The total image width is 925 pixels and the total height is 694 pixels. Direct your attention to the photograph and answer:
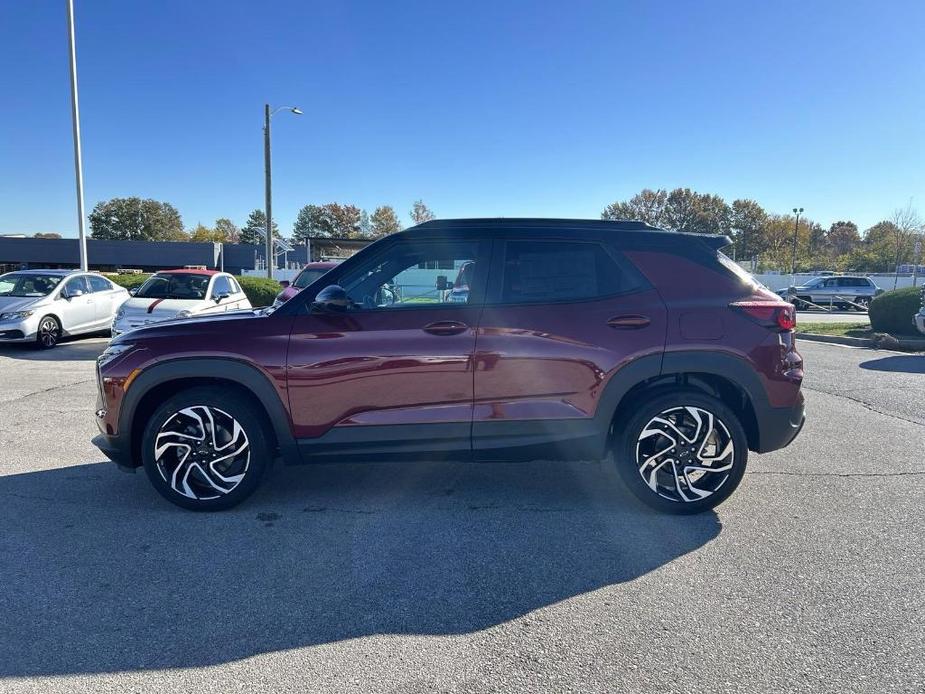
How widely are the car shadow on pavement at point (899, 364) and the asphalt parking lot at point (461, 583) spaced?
6.03 m

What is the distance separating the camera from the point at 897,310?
44.0 feet

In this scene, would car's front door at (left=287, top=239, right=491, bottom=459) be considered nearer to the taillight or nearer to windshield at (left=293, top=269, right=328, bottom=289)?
the taillight

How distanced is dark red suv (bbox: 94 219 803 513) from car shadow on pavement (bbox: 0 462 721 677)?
1.27 feet

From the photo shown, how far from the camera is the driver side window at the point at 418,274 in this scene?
3830 mm

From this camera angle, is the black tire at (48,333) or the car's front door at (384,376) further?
the black tire at (48,333)

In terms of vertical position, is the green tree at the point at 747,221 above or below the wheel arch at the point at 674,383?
above

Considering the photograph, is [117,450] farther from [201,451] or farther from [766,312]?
[766,312]

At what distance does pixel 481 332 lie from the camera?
→ 368 centimetres

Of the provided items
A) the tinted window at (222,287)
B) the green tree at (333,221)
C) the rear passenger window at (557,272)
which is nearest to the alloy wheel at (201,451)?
the rear passenger window at (557,272)

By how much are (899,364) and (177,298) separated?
13292 mm

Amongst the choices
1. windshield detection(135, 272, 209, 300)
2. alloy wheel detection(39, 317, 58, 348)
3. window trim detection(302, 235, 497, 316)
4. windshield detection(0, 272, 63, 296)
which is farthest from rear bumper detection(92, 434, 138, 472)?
windshield detection(0, 272, 63, 296)

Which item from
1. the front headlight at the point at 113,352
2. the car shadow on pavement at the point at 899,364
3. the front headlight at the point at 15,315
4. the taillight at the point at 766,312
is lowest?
the car shadow on pavement at the point at 899,364

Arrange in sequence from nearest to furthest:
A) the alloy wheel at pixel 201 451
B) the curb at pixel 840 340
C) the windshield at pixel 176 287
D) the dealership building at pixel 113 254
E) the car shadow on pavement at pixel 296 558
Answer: the car shadow on pavement at pixel 296 558 → the alloy wheel at pixel 201 451 → the windshield at pixel 176 287 → the curb at pixel 840 340 → the dealership building at pixel 113 254

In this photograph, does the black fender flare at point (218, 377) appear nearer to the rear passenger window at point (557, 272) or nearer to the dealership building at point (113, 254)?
the rear passenger window at point (557, 272)
